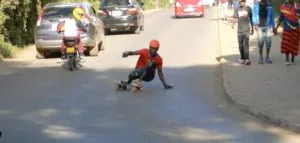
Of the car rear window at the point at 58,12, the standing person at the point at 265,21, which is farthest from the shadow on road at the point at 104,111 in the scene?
the car rear window at the point at 58,12

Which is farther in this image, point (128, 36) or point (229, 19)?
point (229, 19)

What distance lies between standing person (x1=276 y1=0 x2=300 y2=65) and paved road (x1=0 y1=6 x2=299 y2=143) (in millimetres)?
1859

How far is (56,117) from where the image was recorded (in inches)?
376

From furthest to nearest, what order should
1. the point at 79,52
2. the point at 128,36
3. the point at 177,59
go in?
the point at 128,36 < the point at 177,59 < the point at 79,52

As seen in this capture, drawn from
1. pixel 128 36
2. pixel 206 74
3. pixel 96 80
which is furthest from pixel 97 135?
pixel 128 36

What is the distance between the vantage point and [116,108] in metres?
10.2

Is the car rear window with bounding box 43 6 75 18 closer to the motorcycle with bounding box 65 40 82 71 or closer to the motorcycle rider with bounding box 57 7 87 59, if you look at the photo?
the motorcycle rider with bounding box 57 7 87 59

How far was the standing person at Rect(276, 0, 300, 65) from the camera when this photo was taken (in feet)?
47.3

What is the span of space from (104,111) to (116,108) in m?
0.31

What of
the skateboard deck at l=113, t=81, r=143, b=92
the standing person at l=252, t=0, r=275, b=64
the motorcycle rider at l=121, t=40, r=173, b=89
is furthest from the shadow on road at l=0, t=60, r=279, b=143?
the standing person at l=252, t=0, r=275, b=64

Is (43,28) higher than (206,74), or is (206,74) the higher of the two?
(43,28)

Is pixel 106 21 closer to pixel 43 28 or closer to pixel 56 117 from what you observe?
pixel 43 28

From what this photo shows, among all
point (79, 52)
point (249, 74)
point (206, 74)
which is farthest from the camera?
point (79, 52)

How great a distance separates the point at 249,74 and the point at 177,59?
395cm
